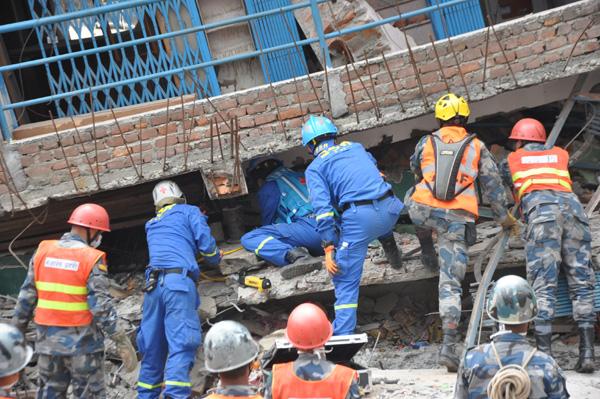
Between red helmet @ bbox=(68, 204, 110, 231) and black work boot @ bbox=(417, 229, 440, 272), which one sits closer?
red helmet @ bbox=(68, 204, 110, 231)

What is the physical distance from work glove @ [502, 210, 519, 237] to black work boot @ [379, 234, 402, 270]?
1034mm

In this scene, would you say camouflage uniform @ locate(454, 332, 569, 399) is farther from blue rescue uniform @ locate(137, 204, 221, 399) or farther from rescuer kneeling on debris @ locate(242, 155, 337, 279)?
rescuer kneeling on debris @ locate(242, 155, 337, 279)

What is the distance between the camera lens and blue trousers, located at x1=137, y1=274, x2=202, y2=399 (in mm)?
5738

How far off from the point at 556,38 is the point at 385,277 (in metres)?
2.91

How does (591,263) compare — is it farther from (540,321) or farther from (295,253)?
(295,253)

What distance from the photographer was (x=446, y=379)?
5.39 meters

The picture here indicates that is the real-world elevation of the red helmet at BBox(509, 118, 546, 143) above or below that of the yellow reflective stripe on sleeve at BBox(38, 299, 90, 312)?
above

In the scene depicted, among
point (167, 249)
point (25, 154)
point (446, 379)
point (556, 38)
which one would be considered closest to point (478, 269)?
point (446, 379)

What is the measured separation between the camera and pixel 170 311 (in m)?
5.86

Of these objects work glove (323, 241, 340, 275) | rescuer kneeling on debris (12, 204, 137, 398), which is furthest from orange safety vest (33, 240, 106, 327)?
work glove (323, 241, 340, 275)

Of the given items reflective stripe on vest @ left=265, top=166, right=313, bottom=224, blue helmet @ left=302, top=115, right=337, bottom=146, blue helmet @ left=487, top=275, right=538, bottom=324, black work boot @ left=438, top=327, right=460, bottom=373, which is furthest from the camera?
reflective stripe on vest @ left=265, top=166, right=313, bottom=224

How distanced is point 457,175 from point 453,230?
470mm

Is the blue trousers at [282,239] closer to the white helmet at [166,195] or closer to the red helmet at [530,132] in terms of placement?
the white helmet at [166,195]

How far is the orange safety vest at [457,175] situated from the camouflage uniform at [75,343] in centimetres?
277
